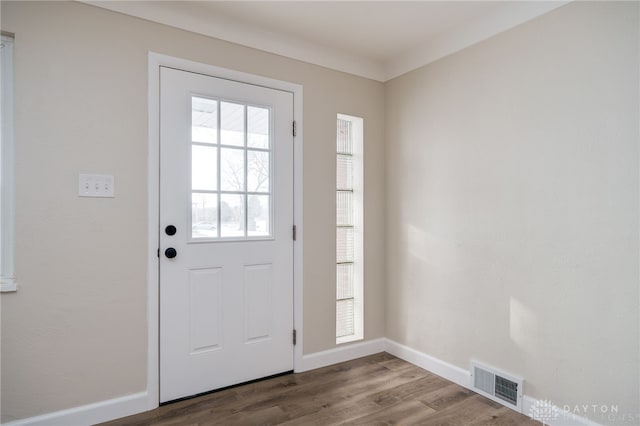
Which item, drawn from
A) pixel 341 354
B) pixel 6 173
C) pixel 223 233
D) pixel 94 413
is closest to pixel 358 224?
pixel 341 354

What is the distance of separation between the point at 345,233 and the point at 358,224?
0.14 meters

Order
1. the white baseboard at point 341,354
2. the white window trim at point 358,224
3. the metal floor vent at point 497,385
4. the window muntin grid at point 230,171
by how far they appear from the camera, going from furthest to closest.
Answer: the white window trim at point 358,224 → the white baseboard at point 341,354 → the window muntin grid at point 230,171 → the metal floor vent at point 497,385

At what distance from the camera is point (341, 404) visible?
2.33 meters

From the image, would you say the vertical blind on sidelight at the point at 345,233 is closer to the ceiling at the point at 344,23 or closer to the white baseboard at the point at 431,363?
the white baseboard at the point at 431,363

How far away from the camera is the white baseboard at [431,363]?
8.50ft

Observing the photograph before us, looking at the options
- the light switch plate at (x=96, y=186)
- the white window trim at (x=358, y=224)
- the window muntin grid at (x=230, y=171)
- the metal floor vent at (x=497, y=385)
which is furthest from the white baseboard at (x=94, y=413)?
the metal floor vent at (x=497, y=385)

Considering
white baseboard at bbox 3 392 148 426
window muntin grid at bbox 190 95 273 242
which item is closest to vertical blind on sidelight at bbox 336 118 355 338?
window muntin grid at bbox 190 95 273 242

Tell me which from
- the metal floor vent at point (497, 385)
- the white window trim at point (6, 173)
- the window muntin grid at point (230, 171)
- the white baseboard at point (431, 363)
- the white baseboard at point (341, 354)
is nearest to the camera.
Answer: the white window trim at point (6, 173)

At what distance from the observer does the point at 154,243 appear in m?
2.28

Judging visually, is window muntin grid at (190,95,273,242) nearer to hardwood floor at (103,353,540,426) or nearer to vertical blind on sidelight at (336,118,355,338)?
vertical blind on sidelight at (336,118,355,338)

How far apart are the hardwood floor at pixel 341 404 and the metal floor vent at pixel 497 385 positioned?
5 centimetres

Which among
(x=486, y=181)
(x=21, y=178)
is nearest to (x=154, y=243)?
(x=21, y=178)

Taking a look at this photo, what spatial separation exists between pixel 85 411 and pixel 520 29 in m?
3.34

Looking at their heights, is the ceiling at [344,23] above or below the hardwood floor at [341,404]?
above
